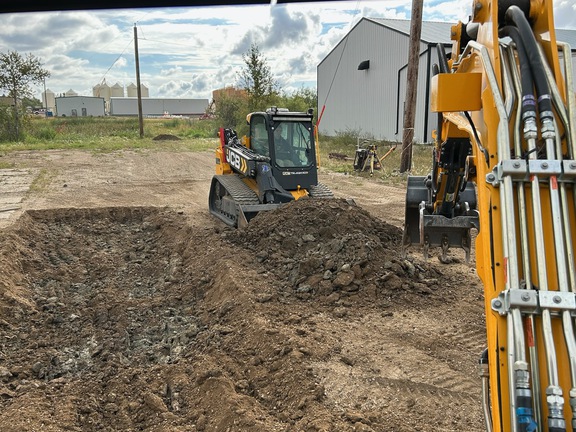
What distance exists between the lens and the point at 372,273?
20.0 feet

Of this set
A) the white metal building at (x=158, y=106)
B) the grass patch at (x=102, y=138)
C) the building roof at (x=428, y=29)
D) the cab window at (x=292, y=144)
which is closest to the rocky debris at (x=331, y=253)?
the cab window at (x=292, y=144)

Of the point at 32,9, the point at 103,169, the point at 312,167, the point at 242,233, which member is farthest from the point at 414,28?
the point at 32,9

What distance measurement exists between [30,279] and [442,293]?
17.1 feet

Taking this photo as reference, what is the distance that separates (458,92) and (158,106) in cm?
7933

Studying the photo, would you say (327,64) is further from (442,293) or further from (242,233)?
(442,293)

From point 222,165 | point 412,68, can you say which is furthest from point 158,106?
point 222,165

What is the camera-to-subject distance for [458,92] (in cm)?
287

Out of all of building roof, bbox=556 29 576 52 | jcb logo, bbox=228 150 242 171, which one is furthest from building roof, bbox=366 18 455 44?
jcb logo, bbox=228 150 242 171

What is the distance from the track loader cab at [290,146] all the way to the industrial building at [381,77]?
1345cm

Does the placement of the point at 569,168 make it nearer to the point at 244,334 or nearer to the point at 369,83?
the point at 244,334

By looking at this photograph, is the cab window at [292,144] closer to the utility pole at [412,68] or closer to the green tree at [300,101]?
the utility pole at [412,68]

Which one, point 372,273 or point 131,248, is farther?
point 131,248

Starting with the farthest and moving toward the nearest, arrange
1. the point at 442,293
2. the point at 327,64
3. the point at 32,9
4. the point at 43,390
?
the point at 327,64, the point at 442,293, the point at 43,390, the point at 32,9

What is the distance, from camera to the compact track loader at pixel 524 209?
6.82 ft
